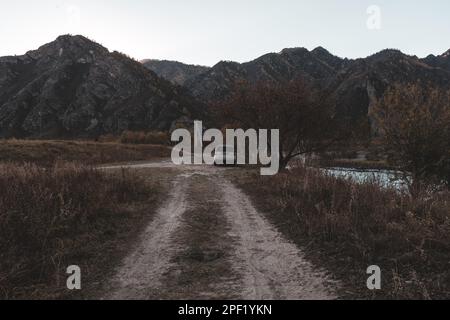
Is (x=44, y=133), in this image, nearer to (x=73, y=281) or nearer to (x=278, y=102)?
(x=278, y=102)

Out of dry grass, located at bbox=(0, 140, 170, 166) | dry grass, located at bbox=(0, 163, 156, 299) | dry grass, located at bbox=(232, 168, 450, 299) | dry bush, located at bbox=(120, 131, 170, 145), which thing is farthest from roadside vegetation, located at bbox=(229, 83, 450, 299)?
dry bush, located at bbox=(120, 131, 170, 145)

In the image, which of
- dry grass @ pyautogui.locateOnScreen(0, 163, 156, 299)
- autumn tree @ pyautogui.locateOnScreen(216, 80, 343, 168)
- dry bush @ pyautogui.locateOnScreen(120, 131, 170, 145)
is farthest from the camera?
dry bush @ pyautogui.locateOnScreen(120, 131, 170, 145)

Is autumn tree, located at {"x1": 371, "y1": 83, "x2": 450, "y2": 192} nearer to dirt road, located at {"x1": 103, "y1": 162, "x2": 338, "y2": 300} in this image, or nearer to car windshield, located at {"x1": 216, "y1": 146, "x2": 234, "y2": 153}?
car windshield, located at {"x1": 216, "y1": 146, "x2": 234, "y2": 153}

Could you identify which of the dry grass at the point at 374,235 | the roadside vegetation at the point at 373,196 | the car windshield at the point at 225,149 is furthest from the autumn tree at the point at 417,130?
the car windshield at the point at 225,149

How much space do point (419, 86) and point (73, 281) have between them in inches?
A: 833

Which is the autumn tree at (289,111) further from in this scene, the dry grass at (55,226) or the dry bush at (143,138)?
the dry bush at (143,138)

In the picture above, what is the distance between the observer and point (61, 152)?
115 ft

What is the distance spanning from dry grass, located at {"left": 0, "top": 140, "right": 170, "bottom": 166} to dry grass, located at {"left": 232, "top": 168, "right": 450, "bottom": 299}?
20.8 metres

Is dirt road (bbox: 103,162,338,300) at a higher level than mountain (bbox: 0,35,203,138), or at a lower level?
lower

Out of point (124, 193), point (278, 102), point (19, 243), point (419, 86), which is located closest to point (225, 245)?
point (19, 243)

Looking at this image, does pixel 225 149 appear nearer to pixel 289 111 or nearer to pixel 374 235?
pixel 289 111

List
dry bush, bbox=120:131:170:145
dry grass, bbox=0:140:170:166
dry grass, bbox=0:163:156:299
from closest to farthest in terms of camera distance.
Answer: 1. dry grass, bbox=0:163:156:299
2. dry grass, bbox=0:140:170:166
3. dry bush, bbox=120:131:170:145

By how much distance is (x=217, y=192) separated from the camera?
16984mm

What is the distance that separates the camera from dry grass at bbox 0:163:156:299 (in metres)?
7.01
